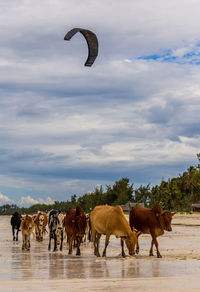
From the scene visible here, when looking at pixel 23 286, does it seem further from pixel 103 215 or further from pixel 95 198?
pixel 95 198

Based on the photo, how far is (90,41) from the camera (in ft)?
49.3

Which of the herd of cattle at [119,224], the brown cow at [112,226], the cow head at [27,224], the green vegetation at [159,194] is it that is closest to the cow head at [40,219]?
the cow head at [27,224]

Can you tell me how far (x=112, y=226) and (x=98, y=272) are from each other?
4560mm

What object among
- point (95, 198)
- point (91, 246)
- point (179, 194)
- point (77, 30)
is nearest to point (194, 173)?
point (179, 194)

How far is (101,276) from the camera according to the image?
44.3 feet

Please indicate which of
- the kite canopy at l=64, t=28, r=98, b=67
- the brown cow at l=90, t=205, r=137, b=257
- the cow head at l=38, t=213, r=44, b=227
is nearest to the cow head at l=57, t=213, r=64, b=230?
the brown cow at l=90, t=205, r=137, b=257

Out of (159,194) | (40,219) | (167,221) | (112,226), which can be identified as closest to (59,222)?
(112,226)

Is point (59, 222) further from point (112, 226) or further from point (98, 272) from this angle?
point (98, 272)

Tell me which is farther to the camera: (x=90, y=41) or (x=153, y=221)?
(x=153, y=221)

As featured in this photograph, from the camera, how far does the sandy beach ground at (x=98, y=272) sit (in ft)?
38.5

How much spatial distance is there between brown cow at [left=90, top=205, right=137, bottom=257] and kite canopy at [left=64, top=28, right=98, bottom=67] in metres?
6.43

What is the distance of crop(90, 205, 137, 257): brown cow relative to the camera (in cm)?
1852

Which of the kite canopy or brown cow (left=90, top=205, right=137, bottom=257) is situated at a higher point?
the kite canopy

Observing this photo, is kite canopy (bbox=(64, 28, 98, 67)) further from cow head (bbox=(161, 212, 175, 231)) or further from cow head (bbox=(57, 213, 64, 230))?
cow head (bbox=(57, 213, 64, 230))
